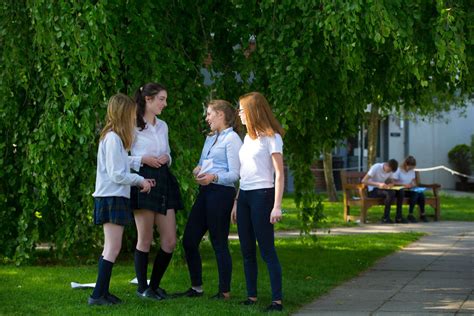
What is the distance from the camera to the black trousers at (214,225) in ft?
28.5

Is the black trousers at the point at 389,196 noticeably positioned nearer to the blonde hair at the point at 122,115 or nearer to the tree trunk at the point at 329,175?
the tree trunk at the point at 329,175

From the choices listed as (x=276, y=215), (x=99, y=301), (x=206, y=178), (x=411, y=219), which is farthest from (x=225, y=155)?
(x=411, y=219)

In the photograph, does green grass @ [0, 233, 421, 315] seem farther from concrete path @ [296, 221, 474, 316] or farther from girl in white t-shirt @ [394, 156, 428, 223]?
girl in white t-shirt @ [394, 156, 428, 223]

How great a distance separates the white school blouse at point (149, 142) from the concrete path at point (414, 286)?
1767mm

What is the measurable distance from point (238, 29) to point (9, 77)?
2422mm

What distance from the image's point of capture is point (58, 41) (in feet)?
32.1

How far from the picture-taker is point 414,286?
33.5 feet

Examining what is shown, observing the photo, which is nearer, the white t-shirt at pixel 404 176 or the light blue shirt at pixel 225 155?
the light blue shirt at pixel 225 155

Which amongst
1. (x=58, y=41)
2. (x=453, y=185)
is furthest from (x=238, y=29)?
(x=453, y=185)

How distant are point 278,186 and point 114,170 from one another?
50.8 inches

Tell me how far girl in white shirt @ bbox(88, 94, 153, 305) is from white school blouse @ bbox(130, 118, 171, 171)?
168 millimetres

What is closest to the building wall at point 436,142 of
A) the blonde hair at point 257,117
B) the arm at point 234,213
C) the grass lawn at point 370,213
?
the grass lawn at point 370,213

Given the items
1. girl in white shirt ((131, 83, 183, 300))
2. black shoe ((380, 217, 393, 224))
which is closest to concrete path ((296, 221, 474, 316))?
girl in white shirt ((131, 83, 183, 300))

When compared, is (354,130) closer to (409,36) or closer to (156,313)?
(409,36)
